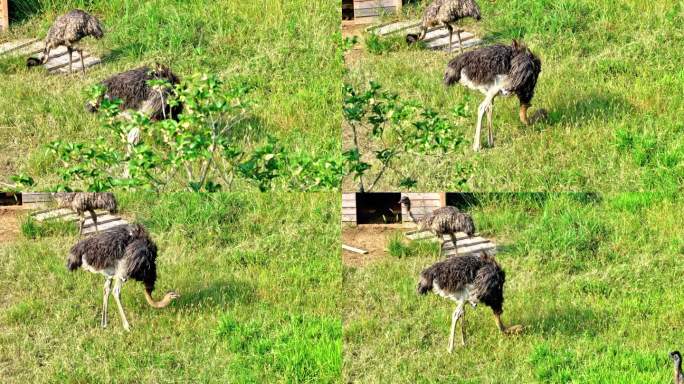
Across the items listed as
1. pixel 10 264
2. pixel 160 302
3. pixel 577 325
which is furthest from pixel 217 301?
pixel 577 325

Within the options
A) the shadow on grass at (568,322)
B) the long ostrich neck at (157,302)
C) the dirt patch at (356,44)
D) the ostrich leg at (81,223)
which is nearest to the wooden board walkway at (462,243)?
the shadow on grass at (568,322)

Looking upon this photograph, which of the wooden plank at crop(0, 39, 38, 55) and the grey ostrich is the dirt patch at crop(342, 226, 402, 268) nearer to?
the grey ostrich

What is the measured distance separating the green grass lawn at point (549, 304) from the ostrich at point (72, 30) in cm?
427

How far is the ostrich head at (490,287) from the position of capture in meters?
14.4

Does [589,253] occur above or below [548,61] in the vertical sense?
below

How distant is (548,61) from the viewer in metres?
16.8

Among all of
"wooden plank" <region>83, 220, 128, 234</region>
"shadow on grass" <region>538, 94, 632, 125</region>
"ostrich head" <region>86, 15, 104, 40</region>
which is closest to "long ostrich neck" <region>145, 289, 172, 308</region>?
"wooden plank" <region>83, 220, 128, 234</region>

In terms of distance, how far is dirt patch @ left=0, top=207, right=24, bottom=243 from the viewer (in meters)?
14.9

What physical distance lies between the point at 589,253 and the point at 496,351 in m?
1.20

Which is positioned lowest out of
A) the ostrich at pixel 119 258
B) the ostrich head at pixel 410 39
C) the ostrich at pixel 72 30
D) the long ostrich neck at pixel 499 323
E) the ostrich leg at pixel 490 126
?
the long ostrich neck at pixel 499 323

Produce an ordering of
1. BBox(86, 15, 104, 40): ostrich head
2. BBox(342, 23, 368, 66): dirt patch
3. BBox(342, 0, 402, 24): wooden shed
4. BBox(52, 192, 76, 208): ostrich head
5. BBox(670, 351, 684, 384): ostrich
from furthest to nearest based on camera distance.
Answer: BBox(342, 0, 402, 24): wooden shed, BBox(86, 15, 104, 40): ostrich head, BBox(342, 23, 368, 66): dirt patch, BBox(52, 192, 76, 208): ostrich head, BBox(670, 351, 684, 384): ostrich

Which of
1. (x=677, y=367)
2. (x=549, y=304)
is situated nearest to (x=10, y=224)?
(x=549, y=304)

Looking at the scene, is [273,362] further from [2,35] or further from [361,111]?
[2,35]

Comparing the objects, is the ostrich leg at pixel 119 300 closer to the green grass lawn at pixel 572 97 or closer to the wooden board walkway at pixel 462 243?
the green grass lawn at pixel 572 97
